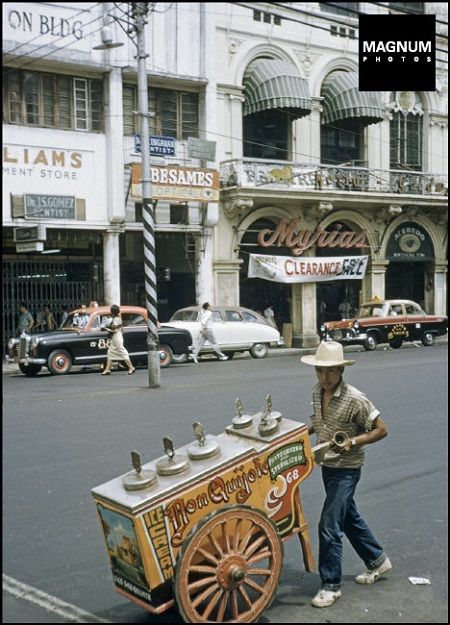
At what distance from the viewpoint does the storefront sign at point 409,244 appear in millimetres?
31562

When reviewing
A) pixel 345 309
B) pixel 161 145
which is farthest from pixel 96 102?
pixel 345 309

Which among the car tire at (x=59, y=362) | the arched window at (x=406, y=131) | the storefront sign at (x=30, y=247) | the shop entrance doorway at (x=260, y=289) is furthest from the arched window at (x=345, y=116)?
the car tire at (x=59, y=362)

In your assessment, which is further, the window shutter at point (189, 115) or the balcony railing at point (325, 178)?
the balcony railing at point (325, 178)

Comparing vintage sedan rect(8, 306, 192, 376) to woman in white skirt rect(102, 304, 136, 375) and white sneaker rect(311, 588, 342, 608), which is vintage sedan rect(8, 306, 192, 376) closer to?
woman in white skirt rect(102, 304, 136, 375)

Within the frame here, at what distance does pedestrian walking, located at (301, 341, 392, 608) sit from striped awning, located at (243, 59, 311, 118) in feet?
73.7

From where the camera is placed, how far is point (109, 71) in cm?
2366

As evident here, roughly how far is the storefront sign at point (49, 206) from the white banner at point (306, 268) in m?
6.64

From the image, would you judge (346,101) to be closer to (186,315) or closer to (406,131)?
(406,131)

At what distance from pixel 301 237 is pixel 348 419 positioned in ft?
77.2

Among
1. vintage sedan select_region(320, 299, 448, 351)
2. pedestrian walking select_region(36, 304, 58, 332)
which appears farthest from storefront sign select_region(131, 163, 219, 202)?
vintage sedan select_region(320, 299, 448, 351)

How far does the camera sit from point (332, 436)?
5.18 m

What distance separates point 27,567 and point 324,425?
7.41 ft

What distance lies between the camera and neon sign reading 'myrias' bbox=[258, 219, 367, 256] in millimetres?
27719

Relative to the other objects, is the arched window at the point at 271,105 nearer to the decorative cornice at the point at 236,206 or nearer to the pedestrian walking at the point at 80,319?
the decorative cornice at the point at 236,206
